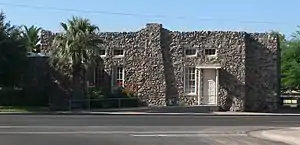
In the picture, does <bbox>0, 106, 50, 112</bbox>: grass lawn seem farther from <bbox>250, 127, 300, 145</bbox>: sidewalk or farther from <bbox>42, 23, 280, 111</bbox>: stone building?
<bbox>250, 127, 300, 145</bbox>: sidewalk

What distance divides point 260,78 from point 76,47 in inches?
560

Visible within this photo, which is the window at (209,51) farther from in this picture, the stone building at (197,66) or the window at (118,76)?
the window at (118,76)

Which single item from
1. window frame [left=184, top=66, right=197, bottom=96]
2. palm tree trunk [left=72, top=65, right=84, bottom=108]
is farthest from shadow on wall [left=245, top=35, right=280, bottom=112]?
palm tree trunk [left=72, top=65, right=84, bottom=108]

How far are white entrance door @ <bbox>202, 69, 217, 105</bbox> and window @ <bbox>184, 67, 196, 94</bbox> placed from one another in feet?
2.53

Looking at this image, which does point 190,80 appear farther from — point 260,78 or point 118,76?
point 118,76

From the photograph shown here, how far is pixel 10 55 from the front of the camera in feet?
163

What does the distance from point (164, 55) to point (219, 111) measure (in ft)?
19.8

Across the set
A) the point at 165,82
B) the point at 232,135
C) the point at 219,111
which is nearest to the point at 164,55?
the point at 165,82

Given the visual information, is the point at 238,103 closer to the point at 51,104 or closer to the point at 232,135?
the point at 51,104

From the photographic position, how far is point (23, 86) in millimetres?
53188

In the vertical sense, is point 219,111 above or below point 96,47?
below

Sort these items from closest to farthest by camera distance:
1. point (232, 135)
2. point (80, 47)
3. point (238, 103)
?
point (232, 135)
point (80, 47)
point (238, 103)

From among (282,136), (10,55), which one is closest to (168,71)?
(10,55)

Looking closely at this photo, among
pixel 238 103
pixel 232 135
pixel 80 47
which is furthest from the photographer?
pixel 238 103
